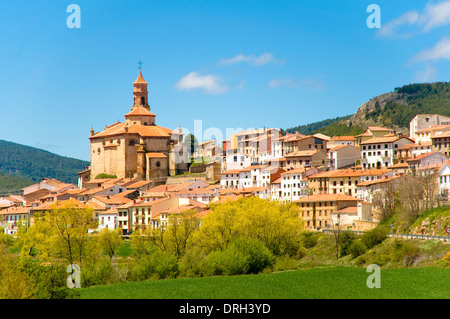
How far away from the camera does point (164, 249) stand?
59469 millimetres

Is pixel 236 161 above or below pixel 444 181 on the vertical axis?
above

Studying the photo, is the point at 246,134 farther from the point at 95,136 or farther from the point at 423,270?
the point at 423,270

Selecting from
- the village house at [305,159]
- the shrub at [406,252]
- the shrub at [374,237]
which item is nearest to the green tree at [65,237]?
the shrub at [374,237]

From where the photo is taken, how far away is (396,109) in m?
164

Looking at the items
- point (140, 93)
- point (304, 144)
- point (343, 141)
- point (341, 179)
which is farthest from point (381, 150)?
point (140, 93)

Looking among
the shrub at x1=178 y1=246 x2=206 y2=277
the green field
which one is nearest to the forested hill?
the shrub at x1=178 y1=246 x2=206 y2=277

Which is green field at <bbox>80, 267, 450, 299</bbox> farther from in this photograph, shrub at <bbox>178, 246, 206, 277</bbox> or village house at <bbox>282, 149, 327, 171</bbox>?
village house at <bbox>282, 149, 327, 171</bbox>

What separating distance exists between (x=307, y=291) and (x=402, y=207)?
31.7 metres

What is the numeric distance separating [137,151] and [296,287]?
74641 millimetres

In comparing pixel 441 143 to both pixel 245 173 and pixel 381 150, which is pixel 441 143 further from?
pixel 245 173

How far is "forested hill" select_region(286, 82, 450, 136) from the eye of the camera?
151100 millimetres

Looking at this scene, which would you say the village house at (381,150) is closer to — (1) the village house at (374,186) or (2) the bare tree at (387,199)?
(1) the village house at (374,186)

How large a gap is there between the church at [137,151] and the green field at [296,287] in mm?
63151

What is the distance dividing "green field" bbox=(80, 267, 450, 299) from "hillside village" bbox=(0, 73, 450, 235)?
24.8m
